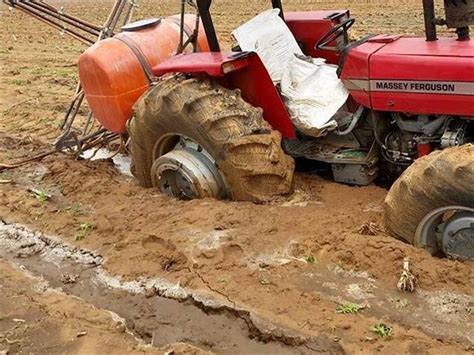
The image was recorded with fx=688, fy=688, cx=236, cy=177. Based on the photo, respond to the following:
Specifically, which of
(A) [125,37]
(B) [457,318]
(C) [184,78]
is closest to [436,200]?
(B) [457,318]

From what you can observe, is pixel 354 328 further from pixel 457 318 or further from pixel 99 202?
pixel 99 202

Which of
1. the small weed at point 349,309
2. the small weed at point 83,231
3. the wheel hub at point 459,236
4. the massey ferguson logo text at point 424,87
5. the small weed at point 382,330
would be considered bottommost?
the small weed at point 83,231

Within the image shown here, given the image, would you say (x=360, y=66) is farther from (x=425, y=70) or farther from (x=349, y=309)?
(x=349, y=309)

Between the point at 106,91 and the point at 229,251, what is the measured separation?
6.12 ft

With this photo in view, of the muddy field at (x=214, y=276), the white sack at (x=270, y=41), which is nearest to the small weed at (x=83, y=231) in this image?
the muddy field at (x=214, y=276)

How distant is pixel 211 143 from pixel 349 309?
1633 millimetres

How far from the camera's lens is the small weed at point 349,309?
10.6 ft

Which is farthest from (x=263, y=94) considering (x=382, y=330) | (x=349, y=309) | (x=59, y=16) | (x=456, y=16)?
(x=59, y=16)

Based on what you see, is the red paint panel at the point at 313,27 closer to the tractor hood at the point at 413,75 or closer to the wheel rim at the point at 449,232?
the tractor hood at the point at 413,75

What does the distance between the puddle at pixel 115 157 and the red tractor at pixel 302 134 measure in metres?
0.68

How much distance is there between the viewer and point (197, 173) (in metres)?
4.57

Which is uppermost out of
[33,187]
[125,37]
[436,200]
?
[125,37]

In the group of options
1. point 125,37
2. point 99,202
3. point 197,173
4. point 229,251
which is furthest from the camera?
point 125,37

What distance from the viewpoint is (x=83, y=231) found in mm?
4562
